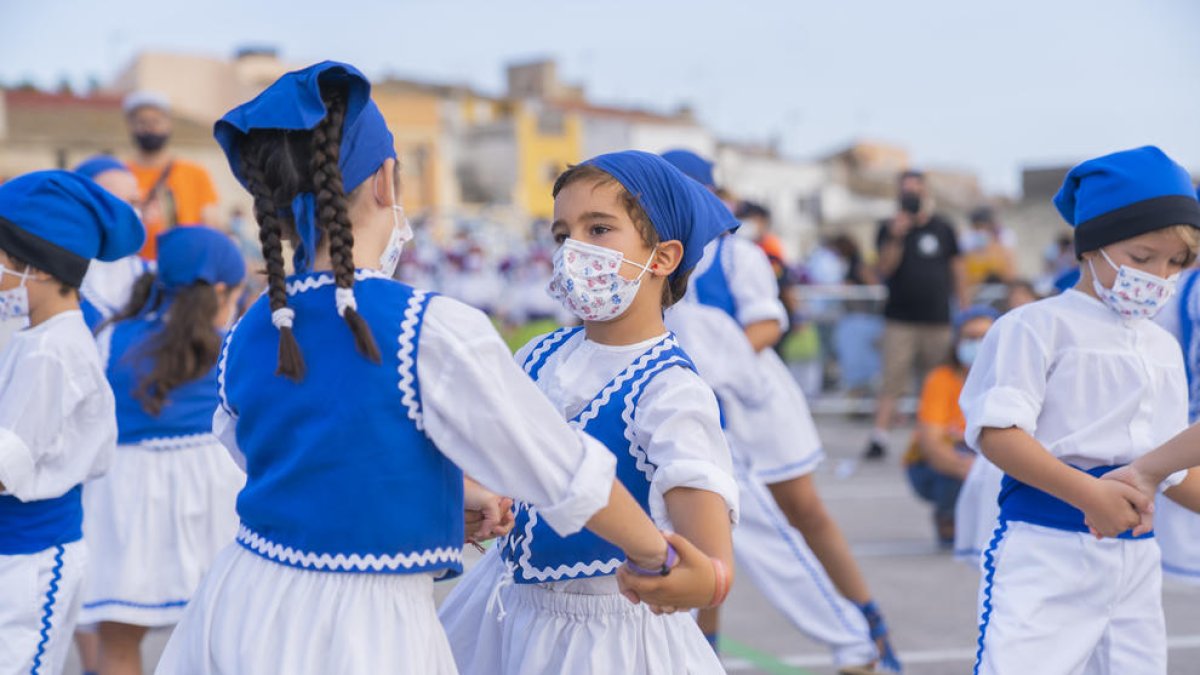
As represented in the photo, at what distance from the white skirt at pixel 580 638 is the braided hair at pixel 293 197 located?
81 centimetres

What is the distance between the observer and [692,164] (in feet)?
16.8

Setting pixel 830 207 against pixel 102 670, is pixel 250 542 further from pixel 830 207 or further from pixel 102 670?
pixel 830 207

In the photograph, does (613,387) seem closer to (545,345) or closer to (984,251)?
(545,345)

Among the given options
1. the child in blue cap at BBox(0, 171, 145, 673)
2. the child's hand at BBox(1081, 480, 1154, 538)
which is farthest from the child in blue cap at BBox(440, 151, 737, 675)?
the child in blue cap at BBox(0, 171, 145, 673)

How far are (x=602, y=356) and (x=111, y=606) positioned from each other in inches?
94.2

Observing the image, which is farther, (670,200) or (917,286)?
(917,286)

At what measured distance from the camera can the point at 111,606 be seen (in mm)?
4387

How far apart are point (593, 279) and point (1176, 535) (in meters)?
2.54

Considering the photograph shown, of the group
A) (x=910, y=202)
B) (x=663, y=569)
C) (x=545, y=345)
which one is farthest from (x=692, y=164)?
(x=910, y=202)

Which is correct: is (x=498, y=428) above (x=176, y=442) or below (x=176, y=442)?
above

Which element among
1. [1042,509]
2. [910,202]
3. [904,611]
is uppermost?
[910,202]

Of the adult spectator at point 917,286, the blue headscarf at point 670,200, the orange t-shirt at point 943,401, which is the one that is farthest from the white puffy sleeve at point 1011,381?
the adult spectator at point 917,286

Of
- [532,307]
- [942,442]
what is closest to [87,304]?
[942,442]

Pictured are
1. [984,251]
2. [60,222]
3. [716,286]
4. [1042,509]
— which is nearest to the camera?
[1042,509]
